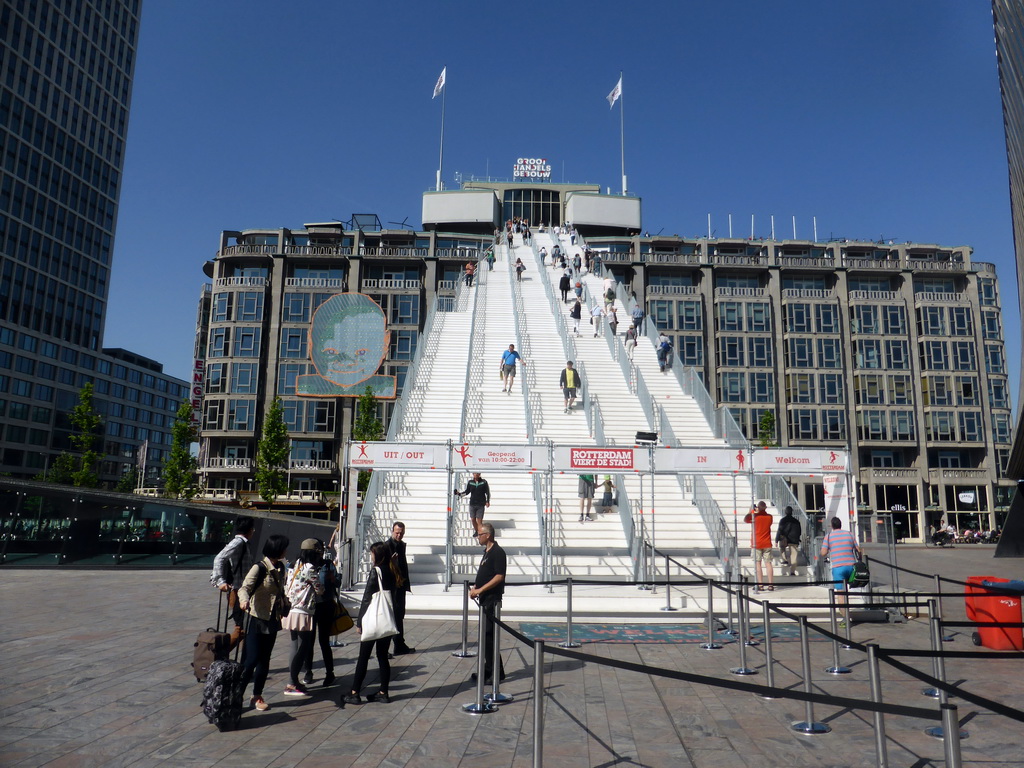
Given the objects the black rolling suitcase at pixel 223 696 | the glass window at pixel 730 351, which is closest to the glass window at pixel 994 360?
the glass window at pixel 730 351

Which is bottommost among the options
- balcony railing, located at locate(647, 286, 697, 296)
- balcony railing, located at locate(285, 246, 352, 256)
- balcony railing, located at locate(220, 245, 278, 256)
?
balcony railing, located at locate(647, 286, 697, 296)

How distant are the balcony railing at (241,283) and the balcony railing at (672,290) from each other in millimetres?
32704

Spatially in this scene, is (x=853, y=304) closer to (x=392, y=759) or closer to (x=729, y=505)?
(x=729, y=505)

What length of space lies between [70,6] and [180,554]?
280 ft

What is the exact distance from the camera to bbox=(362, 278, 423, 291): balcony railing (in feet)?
216

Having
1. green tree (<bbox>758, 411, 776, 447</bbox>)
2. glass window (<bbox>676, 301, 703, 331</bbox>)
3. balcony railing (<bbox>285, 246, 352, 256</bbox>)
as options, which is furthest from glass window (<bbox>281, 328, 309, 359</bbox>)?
green tree (<bbox>758, 411, 776, 447</bbox>)

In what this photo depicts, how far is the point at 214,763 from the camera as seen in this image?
19.0 feet

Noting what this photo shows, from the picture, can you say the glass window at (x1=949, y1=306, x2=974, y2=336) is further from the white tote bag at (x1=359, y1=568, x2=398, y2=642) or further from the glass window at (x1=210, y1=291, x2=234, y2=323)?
the white tote bag at (x1=359, y1=568, x2=398, y2=642)

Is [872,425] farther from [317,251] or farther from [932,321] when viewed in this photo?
[317,251]

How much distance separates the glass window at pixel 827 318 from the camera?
2542 inches

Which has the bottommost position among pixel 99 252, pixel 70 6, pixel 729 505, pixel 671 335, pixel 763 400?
pixel 729 505

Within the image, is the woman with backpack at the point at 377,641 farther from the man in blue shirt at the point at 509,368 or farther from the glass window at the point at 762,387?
the glass window at the point at 762,387

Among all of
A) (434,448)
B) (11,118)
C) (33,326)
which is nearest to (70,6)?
(11,118)

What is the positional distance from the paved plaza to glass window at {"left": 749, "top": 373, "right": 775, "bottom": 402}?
53.4 m
